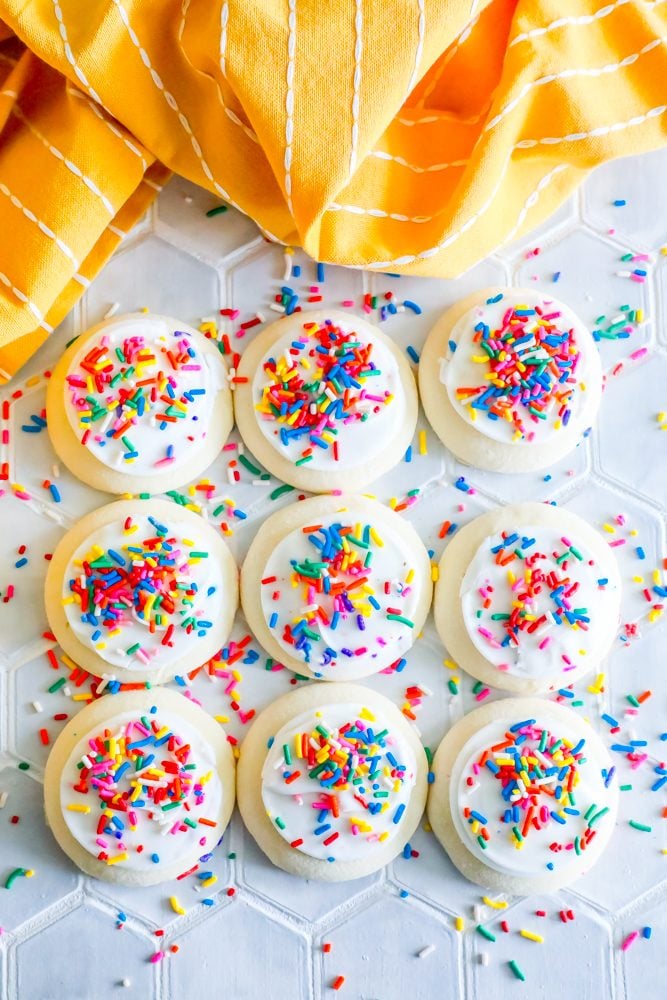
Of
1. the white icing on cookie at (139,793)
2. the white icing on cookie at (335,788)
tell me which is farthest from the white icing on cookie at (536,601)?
the white icing on cookie at (139,793)

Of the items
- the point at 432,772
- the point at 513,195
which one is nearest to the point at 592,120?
the point at 513,195

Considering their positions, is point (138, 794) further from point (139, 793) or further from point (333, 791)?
point (333, 791)

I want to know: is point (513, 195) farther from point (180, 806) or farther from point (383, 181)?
point (180, 806)

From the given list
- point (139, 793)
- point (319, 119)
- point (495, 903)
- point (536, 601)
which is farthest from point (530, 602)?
point (319, 119)

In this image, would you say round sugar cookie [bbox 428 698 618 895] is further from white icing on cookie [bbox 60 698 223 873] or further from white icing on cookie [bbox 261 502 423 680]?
white icing on cookie [bbox 60 698 223 873]

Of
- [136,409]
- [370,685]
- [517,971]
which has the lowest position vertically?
[517,971]

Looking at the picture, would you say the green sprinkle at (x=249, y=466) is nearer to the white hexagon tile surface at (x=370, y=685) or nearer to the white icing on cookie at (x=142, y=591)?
the white hexagon tile surface at (x=370, y=685)
